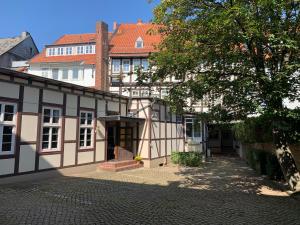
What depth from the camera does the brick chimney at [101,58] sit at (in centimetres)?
2819

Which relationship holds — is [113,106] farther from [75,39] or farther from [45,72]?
[75,39]

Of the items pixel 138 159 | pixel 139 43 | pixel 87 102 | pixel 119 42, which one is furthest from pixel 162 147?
pixel 119 42

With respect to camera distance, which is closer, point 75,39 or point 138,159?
point 138,159

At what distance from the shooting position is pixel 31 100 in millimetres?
10578

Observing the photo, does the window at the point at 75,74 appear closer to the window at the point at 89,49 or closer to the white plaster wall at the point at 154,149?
the window at the point at 89,49

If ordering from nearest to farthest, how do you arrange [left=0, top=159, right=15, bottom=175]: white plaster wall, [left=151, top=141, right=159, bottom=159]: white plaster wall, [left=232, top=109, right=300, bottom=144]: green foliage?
[left=232, top=109, right=300, bottom=144]: green foliage → [left=0, top=159, right=15, bottom=175]: white plaster wall → [left=151, top=141, right=159, bottom=159]: white plaster wall

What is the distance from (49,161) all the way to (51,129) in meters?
1.30

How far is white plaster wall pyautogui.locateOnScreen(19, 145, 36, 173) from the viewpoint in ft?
33.2

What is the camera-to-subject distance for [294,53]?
8.37m

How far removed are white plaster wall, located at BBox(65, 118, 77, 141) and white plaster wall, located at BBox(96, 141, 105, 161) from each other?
1.89 m

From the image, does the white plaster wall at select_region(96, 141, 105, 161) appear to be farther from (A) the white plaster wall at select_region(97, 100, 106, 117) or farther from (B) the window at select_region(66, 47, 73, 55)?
(B) the window at select_region(66, 47, 73, 55)

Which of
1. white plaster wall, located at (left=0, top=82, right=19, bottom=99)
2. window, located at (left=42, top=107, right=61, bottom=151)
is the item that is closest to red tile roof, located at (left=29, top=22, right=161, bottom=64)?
window, located at (left=42, top=107, right=61, bottom=151)

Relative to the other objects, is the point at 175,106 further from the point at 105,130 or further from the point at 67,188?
the point at 105,130

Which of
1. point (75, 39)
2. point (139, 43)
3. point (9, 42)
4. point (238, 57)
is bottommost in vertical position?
point (238, 57)
